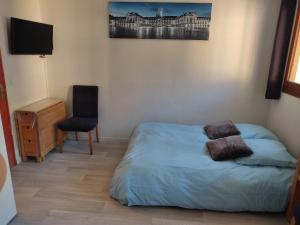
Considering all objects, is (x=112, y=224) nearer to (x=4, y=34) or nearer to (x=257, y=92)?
(x=4, y=34)

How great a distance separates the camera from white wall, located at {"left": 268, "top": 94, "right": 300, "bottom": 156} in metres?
2.55

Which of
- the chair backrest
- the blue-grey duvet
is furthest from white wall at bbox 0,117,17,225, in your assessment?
the chair backrest

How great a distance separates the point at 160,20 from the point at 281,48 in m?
1.67

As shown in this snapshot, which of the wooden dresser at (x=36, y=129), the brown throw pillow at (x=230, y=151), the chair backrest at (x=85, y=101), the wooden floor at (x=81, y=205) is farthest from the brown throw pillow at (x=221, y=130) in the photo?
the wooden dresser at (x=36, y=129)

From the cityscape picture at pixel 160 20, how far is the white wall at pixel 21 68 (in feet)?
3.71

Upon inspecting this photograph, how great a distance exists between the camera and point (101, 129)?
3756 mm

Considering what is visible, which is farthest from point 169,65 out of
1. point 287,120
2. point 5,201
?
point 5,201

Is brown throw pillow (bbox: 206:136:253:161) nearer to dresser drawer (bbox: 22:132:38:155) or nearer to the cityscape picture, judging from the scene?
the cityscape picture

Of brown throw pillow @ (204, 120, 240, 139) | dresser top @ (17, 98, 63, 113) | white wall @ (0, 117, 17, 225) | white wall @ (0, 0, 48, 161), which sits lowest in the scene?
white wall @ (0, 117, 17, 225)

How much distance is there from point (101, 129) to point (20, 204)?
1759 millimetres

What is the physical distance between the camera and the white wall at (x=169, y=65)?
3.18m

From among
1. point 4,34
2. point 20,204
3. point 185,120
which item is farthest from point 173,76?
point 20,204

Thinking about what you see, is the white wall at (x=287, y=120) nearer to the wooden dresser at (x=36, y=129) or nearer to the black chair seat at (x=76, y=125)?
the black chair seat at (x=76, y=125)

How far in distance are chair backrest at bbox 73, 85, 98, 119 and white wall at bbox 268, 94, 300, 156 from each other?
2.64m
